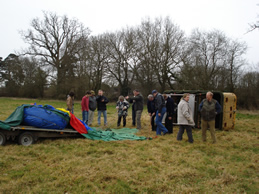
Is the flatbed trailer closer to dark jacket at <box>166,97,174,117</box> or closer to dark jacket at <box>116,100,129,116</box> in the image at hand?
dark jacket at <box>116,100,129,116</box>

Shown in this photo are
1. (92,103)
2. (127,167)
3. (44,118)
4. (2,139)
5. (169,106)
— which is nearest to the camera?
(127,167)

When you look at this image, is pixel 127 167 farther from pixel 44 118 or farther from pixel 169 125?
pixel 169 125

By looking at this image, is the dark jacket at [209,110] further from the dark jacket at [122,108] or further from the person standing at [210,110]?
the dark jacket at [122,108]

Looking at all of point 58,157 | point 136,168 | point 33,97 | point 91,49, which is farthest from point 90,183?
point 33,97

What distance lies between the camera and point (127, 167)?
446cm

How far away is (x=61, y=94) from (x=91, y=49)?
30.4 feet

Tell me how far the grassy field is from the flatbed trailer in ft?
0.66

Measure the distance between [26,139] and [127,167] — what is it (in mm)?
3398

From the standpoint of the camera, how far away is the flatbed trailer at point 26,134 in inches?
224

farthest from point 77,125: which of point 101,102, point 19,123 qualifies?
point 101,102

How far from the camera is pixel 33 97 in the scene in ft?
121

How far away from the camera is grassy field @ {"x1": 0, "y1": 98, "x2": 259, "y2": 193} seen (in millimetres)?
3576

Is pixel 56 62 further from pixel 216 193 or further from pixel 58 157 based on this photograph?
pixel 216 193

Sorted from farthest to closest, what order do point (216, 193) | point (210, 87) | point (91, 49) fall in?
point (91, 49) < point (210, 87) < point (216, 193)
